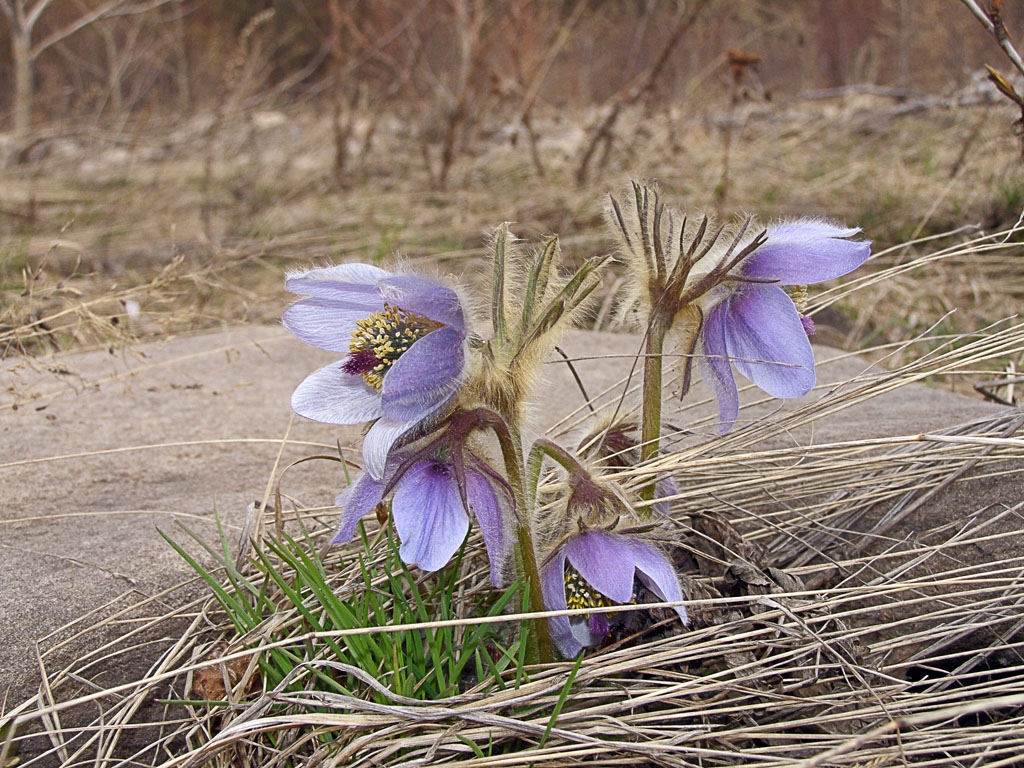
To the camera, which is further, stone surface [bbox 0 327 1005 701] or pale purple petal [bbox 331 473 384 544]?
stone surface [bbox 0 327 1005 701]

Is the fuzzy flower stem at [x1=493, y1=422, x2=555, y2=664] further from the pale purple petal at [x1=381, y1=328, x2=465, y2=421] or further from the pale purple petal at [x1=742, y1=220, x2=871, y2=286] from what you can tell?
the pale purple petal at [x1=742, y1=220, x2=871, y2=286]

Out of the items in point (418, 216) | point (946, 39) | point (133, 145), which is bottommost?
point (418, 216)

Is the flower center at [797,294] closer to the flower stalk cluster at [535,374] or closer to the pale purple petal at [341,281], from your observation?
the flower stalk cluster at [535,374]

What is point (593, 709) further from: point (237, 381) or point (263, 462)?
point (237, 381)

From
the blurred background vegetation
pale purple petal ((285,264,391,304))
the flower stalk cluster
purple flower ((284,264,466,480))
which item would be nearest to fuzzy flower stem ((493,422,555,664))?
the flower stalk cluster

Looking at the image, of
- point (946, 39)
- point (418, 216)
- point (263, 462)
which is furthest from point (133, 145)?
point (946, 39)
